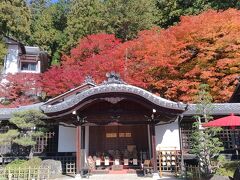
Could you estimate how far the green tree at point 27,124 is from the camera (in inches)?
480

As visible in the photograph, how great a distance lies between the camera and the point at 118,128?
1406 centimetres

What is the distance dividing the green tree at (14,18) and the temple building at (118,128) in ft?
50.3

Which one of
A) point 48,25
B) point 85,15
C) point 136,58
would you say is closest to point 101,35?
point 136,58

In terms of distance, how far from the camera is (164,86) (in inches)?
798

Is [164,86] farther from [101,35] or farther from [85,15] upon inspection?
[85,15]

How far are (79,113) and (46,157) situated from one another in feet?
10.8

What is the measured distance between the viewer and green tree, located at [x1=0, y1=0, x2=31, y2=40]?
2582cm

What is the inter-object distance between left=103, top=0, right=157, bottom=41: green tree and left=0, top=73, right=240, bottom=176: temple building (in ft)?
52.6

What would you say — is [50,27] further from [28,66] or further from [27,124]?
[27,124]

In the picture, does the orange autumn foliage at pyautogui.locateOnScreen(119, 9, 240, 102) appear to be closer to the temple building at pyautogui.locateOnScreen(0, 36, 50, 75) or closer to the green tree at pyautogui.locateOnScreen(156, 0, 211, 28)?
the green tree at pyautogui.locateOnScreen(156, 0, 211, 28)

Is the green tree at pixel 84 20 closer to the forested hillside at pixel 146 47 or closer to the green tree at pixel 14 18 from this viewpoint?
the forested hillside at pixel 146 47

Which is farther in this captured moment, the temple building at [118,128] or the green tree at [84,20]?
the green tree at [84,20]

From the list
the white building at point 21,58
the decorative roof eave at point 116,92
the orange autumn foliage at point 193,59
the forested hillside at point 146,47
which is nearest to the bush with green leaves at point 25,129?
the decorative roof eave at point 116,92

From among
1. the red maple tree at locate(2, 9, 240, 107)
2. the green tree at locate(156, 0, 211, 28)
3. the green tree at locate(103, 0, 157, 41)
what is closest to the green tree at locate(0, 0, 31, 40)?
the red maple tree at locate(2, 9, 240, 107)
